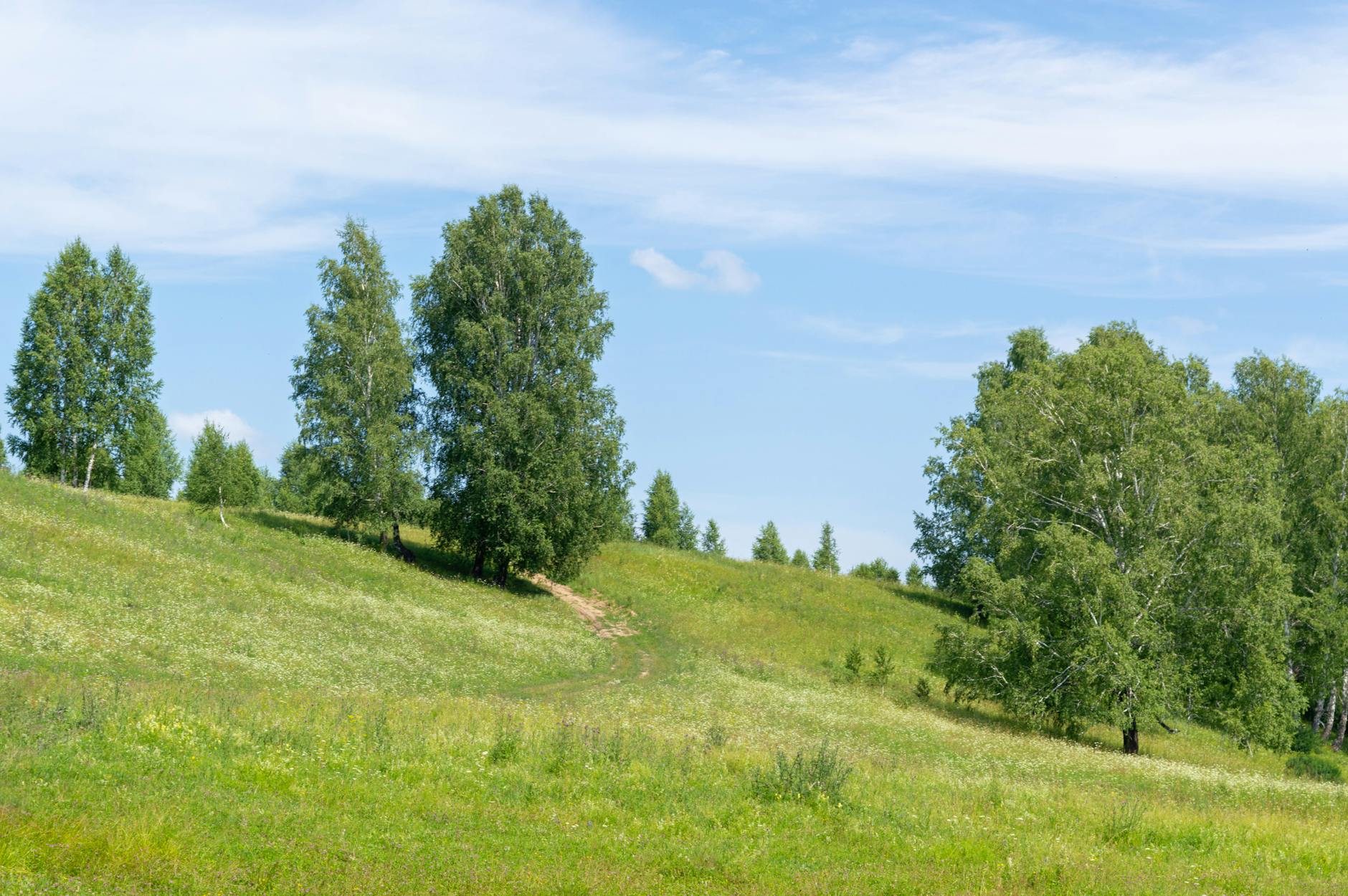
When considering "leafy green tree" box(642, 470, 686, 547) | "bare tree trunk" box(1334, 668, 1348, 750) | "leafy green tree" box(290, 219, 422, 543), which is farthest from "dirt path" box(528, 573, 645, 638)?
"leafy green tree" box(642, 470, 686, 547)

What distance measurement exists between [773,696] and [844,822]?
2273cm

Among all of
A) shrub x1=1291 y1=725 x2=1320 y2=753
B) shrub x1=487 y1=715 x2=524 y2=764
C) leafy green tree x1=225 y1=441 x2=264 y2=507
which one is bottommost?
shrub x1=487 y1=715 x2=524 y2=764

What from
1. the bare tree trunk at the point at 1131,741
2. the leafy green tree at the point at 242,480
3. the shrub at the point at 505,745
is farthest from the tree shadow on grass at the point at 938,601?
the shrub at the point at 505,745

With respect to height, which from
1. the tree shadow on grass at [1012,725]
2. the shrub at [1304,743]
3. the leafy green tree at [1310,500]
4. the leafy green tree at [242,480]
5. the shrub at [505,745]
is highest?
the leafy green tree at [1310,500]

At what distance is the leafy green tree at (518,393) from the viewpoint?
5547cm

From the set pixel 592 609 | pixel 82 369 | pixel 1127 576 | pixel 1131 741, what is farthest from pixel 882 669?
pixel 82 369

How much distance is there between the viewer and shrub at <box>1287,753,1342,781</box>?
35844 mm

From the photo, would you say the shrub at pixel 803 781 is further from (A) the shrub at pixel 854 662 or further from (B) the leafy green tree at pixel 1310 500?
(B) the leafy green tree at pixel 1310 500

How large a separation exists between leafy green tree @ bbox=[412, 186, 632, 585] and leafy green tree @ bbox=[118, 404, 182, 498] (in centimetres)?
2014

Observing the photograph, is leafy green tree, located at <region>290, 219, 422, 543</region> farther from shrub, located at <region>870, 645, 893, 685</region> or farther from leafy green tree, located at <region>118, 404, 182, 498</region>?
shrub, located at <region>870, 645, 893, 685</region>

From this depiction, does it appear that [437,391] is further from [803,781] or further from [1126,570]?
[803,781]

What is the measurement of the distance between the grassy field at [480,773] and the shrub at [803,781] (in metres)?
0.13

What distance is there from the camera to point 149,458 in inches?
3639

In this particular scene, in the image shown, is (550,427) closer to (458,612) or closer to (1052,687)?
(458,612)
